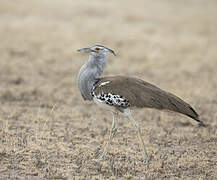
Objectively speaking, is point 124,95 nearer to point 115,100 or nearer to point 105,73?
point 115,100

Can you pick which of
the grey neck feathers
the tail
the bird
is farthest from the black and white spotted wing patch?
the tail

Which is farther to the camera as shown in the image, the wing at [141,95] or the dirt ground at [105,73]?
the dirt ground at [105,73]

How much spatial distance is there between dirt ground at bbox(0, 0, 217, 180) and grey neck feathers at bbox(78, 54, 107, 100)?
2.51ft

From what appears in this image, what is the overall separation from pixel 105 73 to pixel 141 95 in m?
5.94

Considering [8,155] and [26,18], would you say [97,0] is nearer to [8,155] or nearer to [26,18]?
[26,18]

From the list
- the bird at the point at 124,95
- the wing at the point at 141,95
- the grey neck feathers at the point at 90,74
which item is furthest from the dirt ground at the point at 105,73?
the grey neck feathers at the point at 90,74

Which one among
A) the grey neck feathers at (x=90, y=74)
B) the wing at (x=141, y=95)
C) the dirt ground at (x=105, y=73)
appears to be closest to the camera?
the wing at (x=141, y=95)

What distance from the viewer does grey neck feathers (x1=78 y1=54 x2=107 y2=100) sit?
17.0ft

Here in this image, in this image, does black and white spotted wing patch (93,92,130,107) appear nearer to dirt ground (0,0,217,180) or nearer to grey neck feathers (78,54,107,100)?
grey neck feathers (78,54,107,100)

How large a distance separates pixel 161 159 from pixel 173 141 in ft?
3.18

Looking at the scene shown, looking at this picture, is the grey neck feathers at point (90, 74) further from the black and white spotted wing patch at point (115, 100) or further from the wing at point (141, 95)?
the black and white spotted wing patch at point (115, 100)

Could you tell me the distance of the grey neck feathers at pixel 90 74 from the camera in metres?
5.19

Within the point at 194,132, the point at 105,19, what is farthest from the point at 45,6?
the point at 194,132

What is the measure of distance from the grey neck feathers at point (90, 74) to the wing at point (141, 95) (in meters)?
0.11
